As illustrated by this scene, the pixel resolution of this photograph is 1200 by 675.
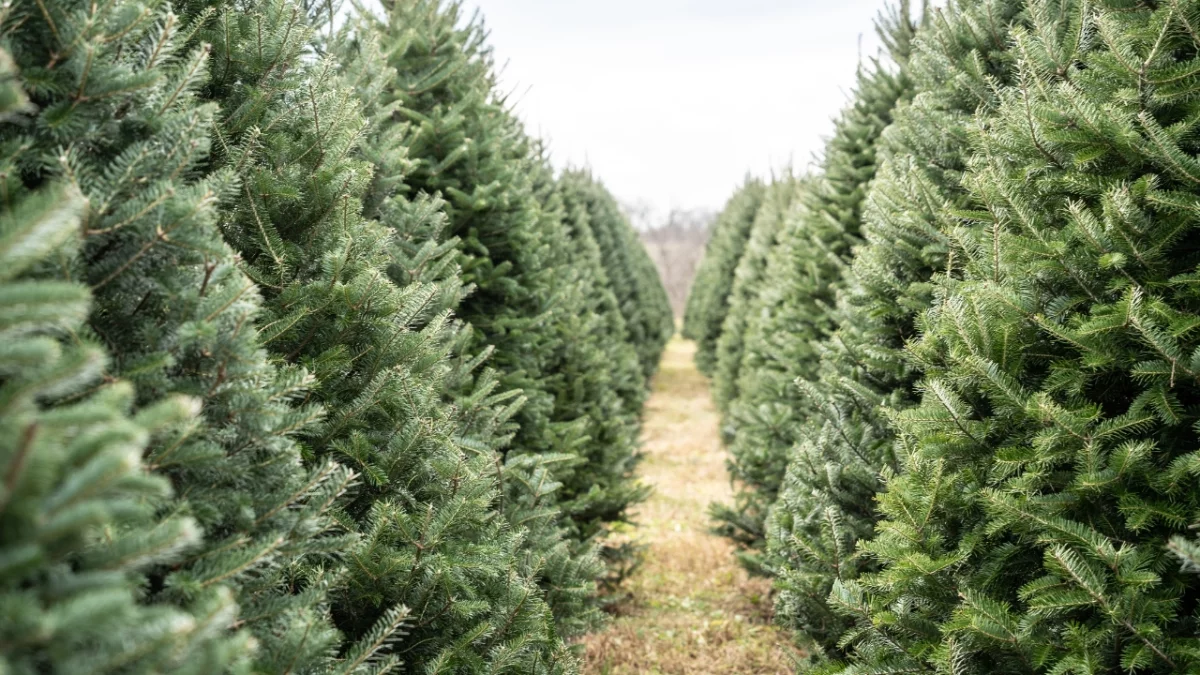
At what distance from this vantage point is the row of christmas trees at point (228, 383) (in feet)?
3.91

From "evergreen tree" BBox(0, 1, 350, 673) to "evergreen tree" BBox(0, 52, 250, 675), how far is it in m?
0.25

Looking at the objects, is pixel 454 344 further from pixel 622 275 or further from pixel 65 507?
pixel 622 275

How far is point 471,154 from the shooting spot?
495cm

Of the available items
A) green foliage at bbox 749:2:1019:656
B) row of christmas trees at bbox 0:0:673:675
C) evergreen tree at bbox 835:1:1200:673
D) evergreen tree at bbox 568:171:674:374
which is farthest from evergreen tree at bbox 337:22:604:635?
evergreen tree at bbox 568:171:674:374

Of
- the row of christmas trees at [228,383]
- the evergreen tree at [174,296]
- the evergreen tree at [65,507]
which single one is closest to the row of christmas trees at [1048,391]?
the row of christmas trees at [228,383]

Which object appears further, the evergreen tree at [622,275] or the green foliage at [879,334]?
the evergreen tree at [622,275]

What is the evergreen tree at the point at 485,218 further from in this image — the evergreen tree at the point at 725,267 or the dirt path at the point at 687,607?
the evergreen tree at the point at 725,267

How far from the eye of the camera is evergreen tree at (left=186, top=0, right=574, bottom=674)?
235 centimetres

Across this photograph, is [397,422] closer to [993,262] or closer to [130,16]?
[130,16]

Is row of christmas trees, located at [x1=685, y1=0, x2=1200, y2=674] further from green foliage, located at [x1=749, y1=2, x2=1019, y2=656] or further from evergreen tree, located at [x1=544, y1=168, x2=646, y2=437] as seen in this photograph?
evergreen tree, located at [x1=544, y1=168, x2=646, y2=437]

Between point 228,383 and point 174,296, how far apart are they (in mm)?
274

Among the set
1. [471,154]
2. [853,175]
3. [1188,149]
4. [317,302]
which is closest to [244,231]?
[317,302]

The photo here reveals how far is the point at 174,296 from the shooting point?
1.75 meters

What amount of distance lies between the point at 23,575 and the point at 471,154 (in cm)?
425
